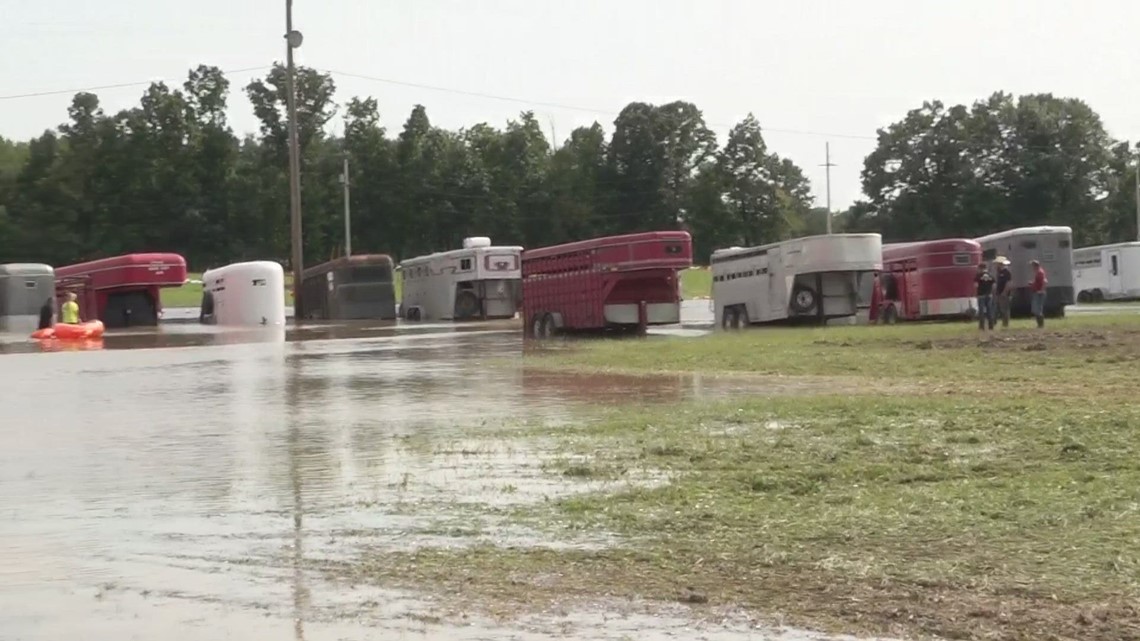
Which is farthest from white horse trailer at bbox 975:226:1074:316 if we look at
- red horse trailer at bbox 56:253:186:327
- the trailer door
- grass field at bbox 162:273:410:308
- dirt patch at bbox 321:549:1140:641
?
grass field at bbox 162:273:410:308

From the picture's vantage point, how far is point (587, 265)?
1572 inches

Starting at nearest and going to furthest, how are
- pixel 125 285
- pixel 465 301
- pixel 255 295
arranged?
pixel 255 295
pixel 125 285
pixel 465 301

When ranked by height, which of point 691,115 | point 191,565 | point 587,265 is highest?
point 691,115

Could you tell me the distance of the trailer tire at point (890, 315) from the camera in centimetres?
4297

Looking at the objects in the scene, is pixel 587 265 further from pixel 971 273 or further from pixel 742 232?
pixel 742 232

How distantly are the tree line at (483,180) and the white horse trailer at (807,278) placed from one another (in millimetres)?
66507

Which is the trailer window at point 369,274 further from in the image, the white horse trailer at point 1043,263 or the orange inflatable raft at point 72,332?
the white horse trailer at point 1043,263

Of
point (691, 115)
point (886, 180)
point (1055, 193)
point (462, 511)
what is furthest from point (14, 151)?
point (462, 511)

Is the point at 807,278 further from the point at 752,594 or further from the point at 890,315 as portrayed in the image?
the point at 752,594

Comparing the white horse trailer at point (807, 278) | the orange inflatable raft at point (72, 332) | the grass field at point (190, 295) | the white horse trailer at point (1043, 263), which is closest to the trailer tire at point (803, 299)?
the white horse trailer at point (807, 278)

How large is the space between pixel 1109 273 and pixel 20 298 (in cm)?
4572

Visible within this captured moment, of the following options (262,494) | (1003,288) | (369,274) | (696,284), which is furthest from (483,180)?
(262,494)

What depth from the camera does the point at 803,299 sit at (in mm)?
40906

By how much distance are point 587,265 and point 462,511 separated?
97.3ft
